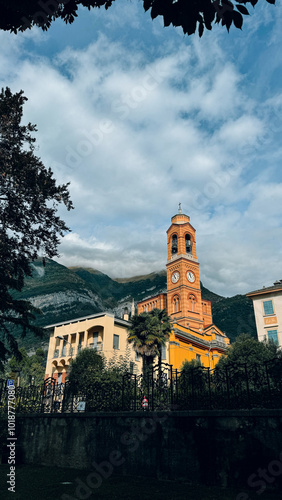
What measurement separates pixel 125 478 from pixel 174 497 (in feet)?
7.07

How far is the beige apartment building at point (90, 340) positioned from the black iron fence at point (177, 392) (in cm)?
2374

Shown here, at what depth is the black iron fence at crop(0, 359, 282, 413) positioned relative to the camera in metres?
7.27

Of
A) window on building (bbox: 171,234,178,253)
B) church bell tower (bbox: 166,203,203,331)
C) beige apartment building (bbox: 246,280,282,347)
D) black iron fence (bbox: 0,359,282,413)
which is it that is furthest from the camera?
window on building (bbox: 171,234,178,253)

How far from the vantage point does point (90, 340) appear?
125 feet

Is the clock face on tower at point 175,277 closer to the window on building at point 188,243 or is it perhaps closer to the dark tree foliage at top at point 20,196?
the window on building at point 188,243

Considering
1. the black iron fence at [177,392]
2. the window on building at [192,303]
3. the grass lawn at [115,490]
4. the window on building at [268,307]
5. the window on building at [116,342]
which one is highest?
the window on building at [192,303]

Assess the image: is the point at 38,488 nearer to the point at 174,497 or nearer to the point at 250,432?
the point at 174,497

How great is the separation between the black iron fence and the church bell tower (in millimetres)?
47334

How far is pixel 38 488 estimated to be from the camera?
269 inches

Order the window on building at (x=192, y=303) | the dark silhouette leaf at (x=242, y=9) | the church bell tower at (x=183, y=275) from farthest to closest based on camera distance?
1. the window on building at (x=192, y=303)
2. the church bell tower at (x=183, y=275)
3. the dark silhouette leaf at (x=242, y=9)

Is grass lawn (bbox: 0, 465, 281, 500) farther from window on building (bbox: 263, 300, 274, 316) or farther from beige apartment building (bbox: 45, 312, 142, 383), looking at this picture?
beige apartment building (bbox: 45, 312, 142, 383)

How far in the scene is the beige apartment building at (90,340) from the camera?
1441 inches

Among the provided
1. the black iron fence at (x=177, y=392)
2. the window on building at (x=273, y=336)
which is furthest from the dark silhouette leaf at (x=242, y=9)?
the window on building at (x=273, y=336)

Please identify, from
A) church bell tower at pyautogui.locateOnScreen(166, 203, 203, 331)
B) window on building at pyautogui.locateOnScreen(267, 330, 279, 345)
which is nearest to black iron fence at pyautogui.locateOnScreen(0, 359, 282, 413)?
window on building at pyautogui.locateOnScreen(267, 330, 279, 345)
